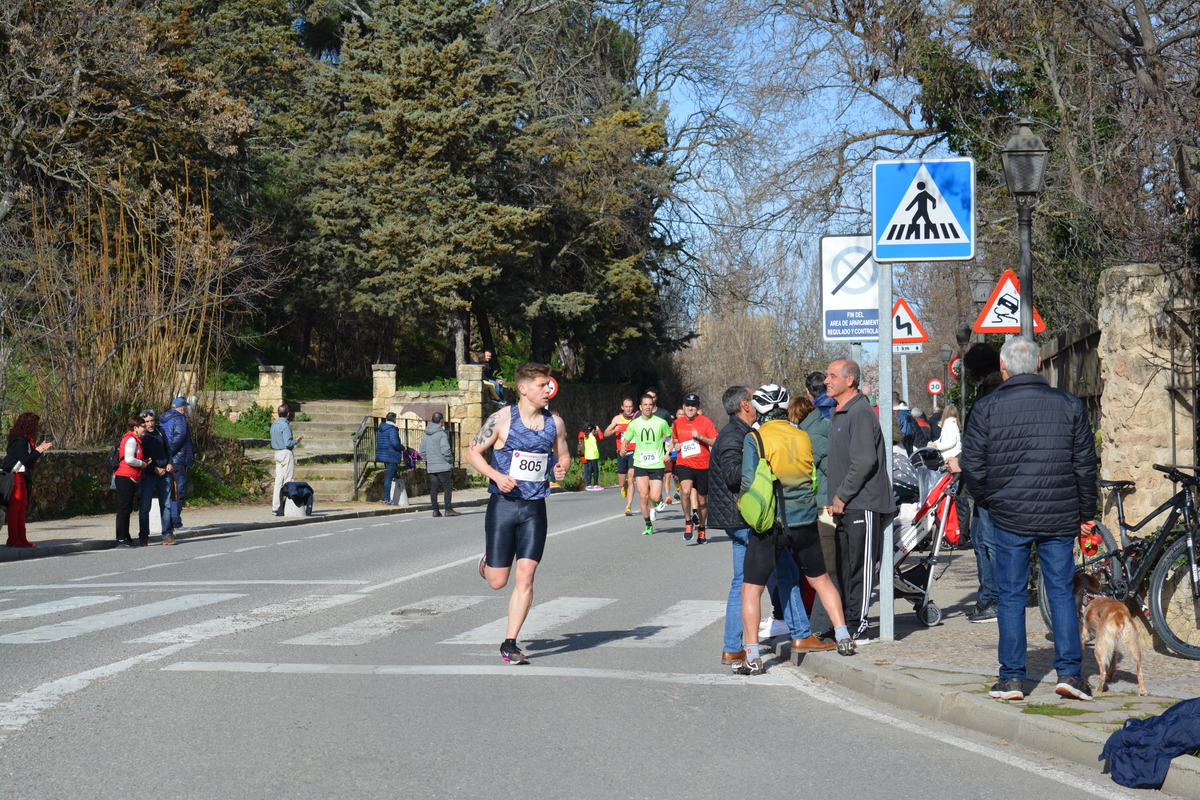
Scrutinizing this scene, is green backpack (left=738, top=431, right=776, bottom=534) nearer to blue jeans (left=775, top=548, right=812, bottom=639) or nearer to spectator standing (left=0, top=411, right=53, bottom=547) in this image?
blue jeans (left=775, top=548, right=812, bottom=639)

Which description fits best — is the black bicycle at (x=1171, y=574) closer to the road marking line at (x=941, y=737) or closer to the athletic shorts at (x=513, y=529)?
the road marking line at (x=941, y=737)

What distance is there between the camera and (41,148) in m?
26.8

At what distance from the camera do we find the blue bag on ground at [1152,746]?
5.39 m

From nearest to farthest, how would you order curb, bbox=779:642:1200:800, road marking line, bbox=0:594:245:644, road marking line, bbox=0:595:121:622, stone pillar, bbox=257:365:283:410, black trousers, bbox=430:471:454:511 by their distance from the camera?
curb, bbox=779:642:1200:800 → road marking line, bbox=0:594:245:644 → road marking line, bbox=0:595:121:622 → black trousers, bbox=430:471:454:511 → stone pillar, bbox=257:365:283:410

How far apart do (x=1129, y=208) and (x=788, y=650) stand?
629 centimetres

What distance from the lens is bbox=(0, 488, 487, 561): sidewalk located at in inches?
657

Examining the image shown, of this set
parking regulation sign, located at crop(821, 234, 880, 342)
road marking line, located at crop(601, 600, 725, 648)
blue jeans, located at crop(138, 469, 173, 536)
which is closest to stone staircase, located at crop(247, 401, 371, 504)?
blue jeans, located at crop(138, 469, 173, 536)

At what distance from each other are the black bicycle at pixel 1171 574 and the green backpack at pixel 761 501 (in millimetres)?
1828

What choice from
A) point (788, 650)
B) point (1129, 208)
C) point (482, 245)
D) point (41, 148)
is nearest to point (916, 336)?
point (1129, 208)

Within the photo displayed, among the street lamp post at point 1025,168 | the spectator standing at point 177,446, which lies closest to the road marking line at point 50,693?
the street lamp post at point 1025,168

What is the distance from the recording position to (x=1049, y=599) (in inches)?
271

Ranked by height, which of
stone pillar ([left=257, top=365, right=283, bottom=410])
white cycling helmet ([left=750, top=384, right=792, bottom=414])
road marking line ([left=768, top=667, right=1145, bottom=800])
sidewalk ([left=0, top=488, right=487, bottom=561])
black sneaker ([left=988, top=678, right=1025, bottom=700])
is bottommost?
sidewalk ([left=0, top=488, right=487, bottom=561])

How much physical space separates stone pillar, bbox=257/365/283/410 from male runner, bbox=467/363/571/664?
27.7 meters

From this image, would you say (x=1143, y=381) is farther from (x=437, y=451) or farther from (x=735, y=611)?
(x=437, y=451)
